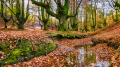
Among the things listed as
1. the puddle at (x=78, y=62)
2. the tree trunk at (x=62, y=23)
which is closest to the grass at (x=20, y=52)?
the puddle at (x=78, y=62)

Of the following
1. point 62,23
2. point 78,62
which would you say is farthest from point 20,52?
point 62,23

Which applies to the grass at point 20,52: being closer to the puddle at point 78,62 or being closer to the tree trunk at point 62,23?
the puddle at point 78,62

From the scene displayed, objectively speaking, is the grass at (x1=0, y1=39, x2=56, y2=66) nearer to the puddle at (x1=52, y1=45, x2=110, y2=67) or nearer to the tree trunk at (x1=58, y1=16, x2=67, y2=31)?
the puddle at (x1=52, y1=45, x2=110, y2=67)

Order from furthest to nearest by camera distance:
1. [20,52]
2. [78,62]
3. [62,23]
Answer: [62,23], [78,62], [20,52]

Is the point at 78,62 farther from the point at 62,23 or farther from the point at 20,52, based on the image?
the point at 62,23

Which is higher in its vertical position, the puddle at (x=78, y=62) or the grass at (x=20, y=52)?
the grass at (x=20, y=52)

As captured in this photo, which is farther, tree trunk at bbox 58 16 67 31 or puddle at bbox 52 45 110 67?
tree trunk at bbox 58 16 67 31

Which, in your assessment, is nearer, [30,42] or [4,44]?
[4,44]

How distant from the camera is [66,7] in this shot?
41.4ft

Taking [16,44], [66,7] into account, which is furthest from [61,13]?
[16,44]

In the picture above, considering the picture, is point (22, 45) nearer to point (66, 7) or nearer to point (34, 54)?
point (34, 54)

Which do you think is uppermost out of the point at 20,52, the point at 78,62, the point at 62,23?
the point at 62,23

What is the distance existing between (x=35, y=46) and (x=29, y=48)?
432 mm

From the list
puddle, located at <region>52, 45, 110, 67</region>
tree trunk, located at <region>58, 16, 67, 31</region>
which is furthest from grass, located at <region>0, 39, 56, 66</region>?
tree trunk, located at <region>58, 16, 67, 31</region>
